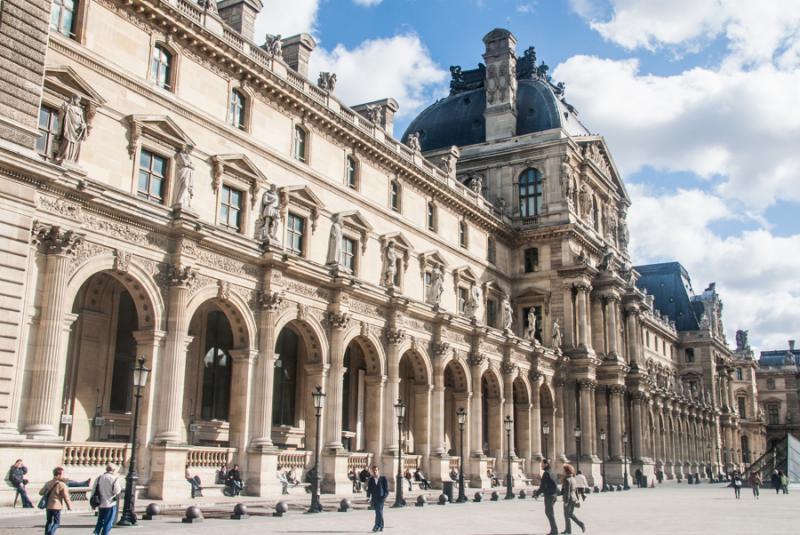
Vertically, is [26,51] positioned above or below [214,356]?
above

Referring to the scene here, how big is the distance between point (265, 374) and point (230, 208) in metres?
6.92

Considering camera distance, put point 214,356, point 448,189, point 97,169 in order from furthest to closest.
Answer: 1. point 448,189
2. point 214,356
3. point 97,169

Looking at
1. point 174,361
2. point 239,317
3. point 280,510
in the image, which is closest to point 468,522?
point 280,510

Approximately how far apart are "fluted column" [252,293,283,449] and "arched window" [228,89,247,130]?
7535mm

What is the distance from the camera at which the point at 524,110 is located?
205 feet

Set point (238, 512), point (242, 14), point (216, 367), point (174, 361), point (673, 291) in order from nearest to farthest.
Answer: point (238, 512), point (174, 361), point (216, 367), point (242, 14), point (673, 291)

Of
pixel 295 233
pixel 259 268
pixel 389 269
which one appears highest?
pixel 295 233

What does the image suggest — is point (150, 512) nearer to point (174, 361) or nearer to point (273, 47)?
point (174, 361)

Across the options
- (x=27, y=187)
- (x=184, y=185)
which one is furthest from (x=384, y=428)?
(x=27, y=187)

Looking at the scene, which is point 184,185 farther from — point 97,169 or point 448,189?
point 448,189

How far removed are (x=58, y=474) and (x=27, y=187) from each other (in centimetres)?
875

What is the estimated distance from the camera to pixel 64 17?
87.5 feet

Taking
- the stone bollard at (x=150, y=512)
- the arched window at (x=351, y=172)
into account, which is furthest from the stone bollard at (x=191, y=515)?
the arched window at (x=351, y=172)

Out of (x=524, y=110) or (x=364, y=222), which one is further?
(x=524, y=110)
